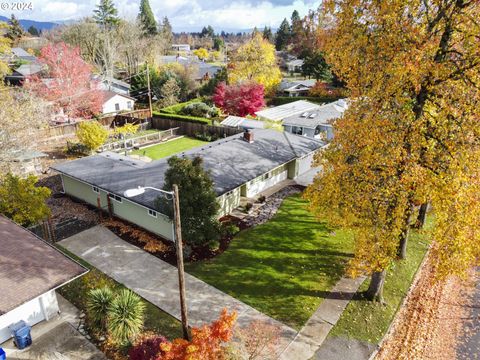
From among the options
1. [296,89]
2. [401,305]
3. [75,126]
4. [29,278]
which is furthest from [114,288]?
[296,89]

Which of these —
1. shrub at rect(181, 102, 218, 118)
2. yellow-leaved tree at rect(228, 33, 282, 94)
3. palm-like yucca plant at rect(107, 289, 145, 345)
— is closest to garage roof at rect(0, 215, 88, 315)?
palm-like yucca plant at rect(107, 289, 145, 345)

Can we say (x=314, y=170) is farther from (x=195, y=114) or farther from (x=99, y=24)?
(x=99, y=24)

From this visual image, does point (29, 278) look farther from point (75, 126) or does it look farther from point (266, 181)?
point (75, 126)

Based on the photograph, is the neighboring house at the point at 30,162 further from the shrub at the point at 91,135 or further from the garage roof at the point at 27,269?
the garage roof at the point at 27,269

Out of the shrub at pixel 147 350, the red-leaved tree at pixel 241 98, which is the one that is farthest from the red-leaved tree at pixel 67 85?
the shrub at pixel 147 350

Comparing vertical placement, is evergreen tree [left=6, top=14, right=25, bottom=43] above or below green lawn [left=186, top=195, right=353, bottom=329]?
above

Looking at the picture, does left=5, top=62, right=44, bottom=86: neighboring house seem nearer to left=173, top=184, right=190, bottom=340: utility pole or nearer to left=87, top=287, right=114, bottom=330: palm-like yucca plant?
left=87, top=287, right=114, bottom=330: palm-like yucca plant
